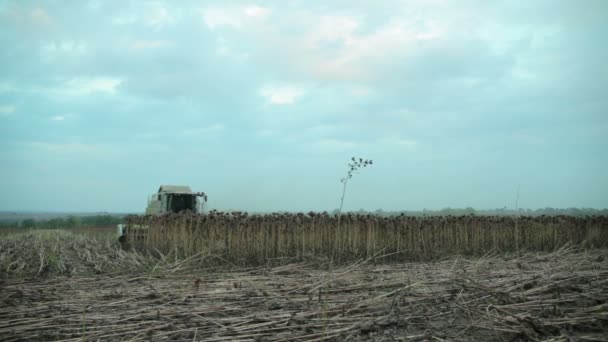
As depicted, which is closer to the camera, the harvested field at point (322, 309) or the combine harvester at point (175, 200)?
the harvested field at point (322, 309)

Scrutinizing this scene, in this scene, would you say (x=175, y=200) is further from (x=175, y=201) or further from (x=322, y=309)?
(x=322, y=309)

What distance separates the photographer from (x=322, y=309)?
448 centimetres

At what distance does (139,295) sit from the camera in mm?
5285

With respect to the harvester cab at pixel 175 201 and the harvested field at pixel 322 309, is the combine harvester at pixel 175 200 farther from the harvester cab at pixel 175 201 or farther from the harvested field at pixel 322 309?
the harvested field at pixel 322 309

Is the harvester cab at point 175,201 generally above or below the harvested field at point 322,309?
above

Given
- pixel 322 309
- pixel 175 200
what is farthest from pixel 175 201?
pixel 322 309

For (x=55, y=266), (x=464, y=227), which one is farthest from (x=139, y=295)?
(x=464, y=227)

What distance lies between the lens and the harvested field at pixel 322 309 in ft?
12.8

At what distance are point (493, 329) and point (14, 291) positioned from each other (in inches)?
232

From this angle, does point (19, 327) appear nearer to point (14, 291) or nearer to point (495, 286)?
point (14, 291)

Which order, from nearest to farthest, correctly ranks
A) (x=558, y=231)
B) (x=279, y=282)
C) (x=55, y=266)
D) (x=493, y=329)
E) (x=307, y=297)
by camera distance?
(x=493, y=329) → (x=307, y=297) → (x=279, y=282) → (x=55, y=266) → (x=558, y=231)

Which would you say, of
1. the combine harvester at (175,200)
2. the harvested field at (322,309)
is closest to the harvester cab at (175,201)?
the combine harvester at (175,200)

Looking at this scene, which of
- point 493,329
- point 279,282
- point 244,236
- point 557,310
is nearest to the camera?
point 493,329

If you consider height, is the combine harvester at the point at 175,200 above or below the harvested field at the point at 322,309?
above
